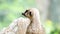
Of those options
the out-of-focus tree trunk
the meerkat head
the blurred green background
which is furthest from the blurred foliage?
the meerkat head

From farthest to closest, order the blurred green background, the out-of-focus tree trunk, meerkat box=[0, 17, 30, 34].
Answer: the out-of-focus tree trunk
the blurred green background
meerkat box=[0, 17, 30, 34]

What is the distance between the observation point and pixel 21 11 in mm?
1687

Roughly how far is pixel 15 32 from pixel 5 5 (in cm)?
71

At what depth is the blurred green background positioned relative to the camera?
172cm

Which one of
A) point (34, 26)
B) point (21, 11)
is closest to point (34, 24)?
point (34, 26)

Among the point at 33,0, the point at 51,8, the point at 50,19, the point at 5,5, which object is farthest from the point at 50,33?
the point at 5,5

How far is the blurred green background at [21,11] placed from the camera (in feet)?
5.65

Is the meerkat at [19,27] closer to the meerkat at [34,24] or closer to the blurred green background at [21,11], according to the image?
the meerkat at [34,24]

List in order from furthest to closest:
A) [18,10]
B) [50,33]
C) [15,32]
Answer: [50,33], [18,10], [15,32]

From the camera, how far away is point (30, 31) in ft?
3.70

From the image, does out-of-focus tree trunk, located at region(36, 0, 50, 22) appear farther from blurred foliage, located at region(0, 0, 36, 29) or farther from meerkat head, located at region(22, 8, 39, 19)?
meerkat head, located at region(22, 8, 39, 19)

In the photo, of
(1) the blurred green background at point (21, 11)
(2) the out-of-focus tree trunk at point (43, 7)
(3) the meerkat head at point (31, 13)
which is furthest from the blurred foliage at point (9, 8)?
(3) the meerkat head at point (31, 13)

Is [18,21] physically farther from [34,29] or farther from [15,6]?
[15,6]

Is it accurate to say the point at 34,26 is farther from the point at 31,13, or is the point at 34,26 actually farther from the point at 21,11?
the point at 21,11
